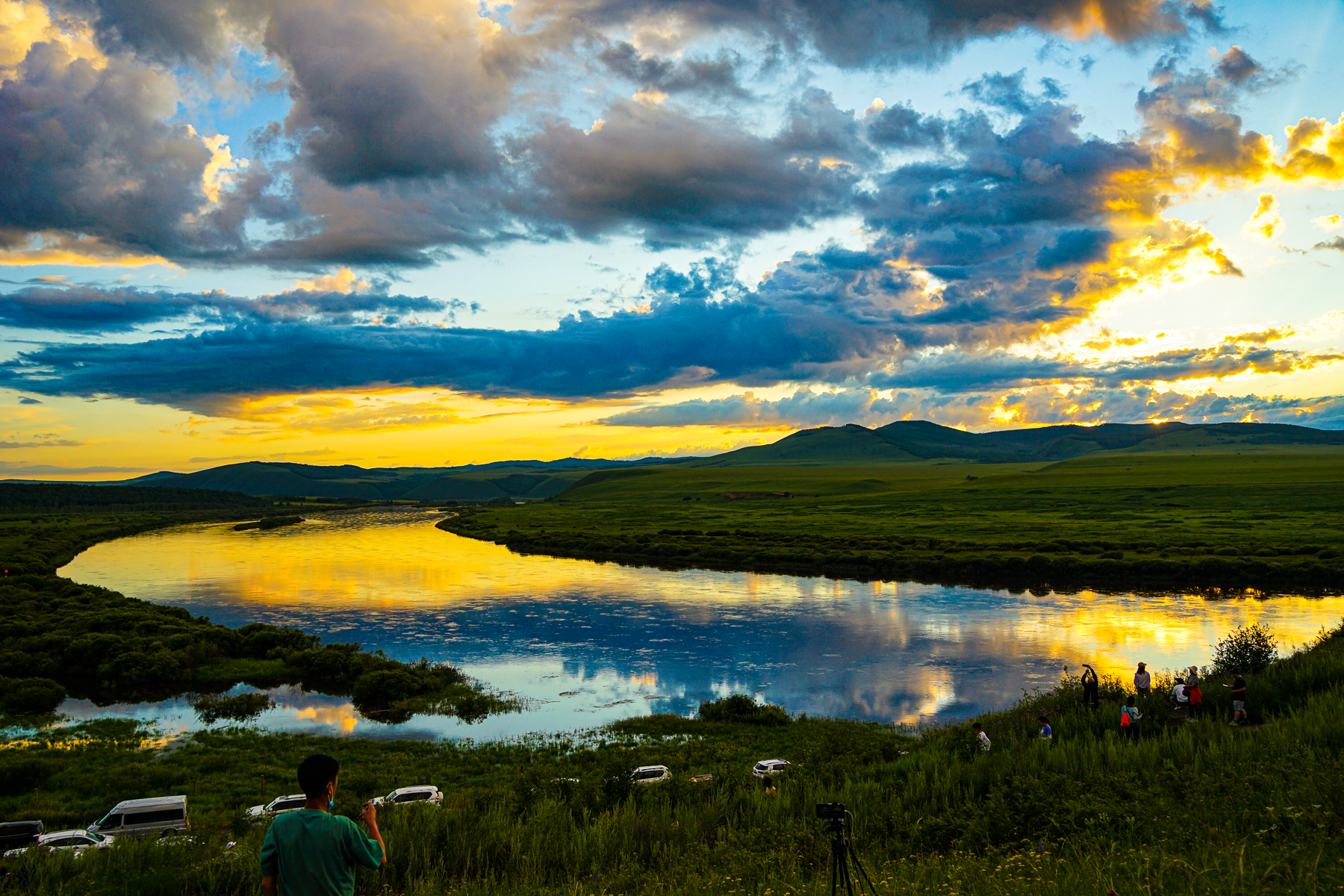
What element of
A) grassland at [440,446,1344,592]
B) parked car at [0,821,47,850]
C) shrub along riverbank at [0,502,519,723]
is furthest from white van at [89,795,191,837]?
grassland at [440,446,1344,592]

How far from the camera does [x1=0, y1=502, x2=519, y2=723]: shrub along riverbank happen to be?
3238 centimetres

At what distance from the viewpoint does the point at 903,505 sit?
13162cm

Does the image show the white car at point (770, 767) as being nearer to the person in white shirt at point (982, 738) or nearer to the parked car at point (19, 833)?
the person in white shirt at point (982, 738)

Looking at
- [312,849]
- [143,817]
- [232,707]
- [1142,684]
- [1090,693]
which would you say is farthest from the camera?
[232,707]

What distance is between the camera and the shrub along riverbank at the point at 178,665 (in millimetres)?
32375

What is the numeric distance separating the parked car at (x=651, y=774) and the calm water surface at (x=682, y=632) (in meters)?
8.36

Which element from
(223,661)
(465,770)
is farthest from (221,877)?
(223,661)

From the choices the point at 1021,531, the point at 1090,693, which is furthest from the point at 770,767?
the point at 1021,531

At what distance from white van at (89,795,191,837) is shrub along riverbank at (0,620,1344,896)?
0.73 meters

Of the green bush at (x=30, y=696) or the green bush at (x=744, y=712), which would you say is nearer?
the green bush at (x=744, y=712)

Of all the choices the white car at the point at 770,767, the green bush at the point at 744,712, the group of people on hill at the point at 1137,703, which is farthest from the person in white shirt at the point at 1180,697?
the green bush at the point at 744,712

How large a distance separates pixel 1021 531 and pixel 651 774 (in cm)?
7469

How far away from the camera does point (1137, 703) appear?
1975cm

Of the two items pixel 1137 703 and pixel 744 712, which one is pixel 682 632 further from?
pixel 1137 703
